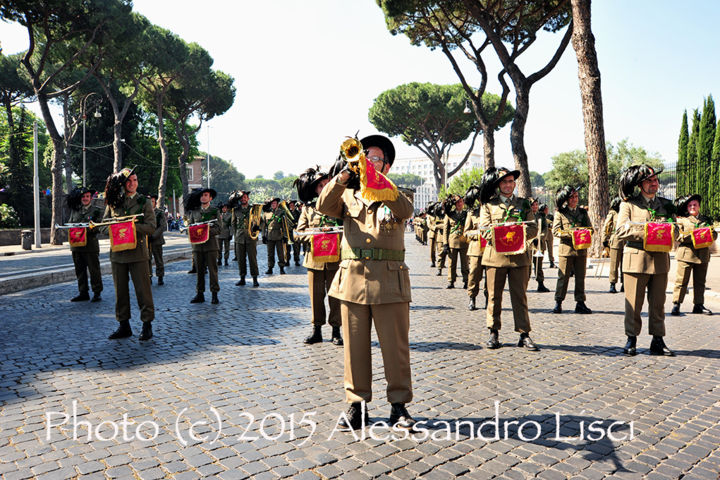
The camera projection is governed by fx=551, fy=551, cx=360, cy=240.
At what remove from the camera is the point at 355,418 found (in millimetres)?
3959

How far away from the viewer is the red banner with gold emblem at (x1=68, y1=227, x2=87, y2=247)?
384 inches

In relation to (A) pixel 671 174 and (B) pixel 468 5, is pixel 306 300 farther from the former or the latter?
(A) pixel 671 174

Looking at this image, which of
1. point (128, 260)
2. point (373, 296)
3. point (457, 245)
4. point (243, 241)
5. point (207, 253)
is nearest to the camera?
point (373, 296)

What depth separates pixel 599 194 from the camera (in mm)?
16359

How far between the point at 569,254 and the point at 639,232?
10.0 ft

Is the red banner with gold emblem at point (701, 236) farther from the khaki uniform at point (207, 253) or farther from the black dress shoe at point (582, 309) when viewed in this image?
the khaki uniform at point (207, 253)

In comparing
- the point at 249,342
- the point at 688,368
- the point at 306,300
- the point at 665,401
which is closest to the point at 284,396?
the point at 249,342

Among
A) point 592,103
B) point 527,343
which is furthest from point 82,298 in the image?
point 592,103

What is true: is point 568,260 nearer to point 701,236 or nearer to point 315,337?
point 701,236

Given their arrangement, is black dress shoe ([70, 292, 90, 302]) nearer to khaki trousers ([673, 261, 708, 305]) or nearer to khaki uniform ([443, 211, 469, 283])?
khaki uniform ([443, 211, 469, 283])

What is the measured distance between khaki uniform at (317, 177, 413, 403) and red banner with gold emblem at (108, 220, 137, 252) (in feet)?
12.0

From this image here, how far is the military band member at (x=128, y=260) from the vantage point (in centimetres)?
677

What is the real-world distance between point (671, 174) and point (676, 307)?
1903cm

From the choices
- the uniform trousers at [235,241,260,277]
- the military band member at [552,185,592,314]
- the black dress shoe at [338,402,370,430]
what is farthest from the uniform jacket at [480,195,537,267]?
the uniform trousers at [235,241,260,277]
